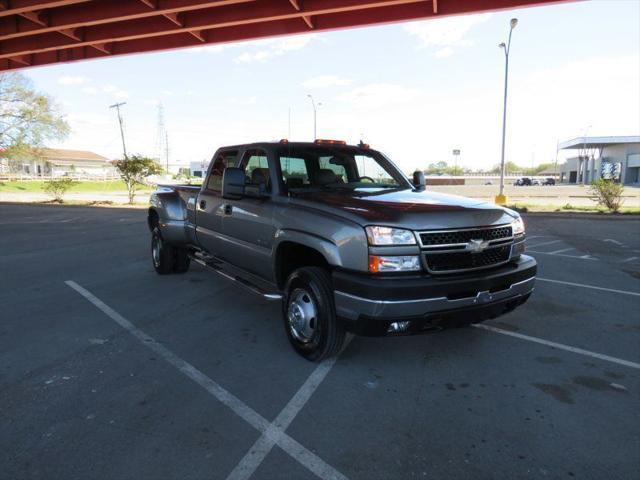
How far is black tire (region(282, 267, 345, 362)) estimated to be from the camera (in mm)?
3631

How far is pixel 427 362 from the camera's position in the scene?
3.99 meters

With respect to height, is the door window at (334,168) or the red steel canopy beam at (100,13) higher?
the red steel canopy beam at (100,13)

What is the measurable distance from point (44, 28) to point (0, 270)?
10.7 meters

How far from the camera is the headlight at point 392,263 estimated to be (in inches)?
130

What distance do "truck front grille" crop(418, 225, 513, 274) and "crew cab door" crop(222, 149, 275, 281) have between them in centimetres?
153

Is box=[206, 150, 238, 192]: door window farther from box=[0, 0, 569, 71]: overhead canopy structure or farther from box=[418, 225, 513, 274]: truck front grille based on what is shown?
box=[0, 0, 569, 71]: overhead canopy structure

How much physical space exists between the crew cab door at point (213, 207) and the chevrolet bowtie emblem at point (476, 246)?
9.58ft

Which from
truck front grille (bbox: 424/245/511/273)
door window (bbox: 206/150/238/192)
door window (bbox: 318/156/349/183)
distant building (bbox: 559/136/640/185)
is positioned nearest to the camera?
truck front grille (bbox: 424/245/511/273)

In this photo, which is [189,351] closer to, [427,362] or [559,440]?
→ [427,362]

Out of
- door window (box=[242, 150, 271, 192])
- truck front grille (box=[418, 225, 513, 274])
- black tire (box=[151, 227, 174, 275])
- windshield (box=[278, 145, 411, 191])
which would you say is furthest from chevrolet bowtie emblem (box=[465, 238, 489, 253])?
black tire (box=[151, 227, 174, 275])

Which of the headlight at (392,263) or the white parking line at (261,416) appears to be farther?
the headlight at (392,263)

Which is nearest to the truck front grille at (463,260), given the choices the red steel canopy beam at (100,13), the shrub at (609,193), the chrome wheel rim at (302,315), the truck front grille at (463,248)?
the truck front grille at (463,248)

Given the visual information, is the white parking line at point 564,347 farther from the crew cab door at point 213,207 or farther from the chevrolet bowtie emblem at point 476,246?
the crew cab door at point 213,207

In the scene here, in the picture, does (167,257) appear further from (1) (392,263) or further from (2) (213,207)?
(1) (392,263)
